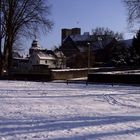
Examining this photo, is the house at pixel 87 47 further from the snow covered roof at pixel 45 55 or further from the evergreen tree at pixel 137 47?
the evergreen tree at pixel 137 47

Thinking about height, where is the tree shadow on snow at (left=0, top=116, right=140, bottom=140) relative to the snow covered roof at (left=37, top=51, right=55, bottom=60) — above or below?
below

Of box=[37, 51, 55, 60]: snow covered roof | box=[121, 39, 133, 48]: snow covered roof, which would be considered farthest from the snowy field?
box=[37, 51, 55, 60]: snow covered roof

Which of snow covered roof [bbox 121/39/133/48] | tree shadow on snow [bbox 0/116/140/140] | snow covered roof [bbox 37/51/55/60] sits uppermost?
snow covered roof [bbox 121/39/133/48]

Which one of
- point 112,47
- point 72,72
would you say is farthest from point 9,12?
point 112,47

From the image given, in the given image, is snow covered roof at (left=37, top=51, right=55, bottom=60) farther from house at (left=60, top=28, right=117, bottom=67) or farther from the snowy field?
the snowy field

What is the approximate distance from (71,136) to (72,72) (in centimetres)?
4088

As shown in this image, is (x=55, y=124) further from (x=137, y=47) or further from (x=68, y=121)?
(x=137, y=47)

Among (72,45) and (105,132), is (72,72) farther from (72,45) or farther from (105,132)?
(72,45)

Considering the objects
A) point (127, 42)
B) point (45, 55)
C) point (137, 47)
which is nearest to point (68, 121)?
point (137, 47)

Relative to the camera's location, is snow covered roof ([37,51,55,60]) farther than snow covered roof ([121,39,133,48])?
A: Yes

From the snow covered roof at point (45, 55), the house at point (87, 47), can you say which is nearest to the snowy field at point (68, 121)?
the house at point (87, 47)

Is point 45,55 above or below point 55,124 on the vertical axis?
above

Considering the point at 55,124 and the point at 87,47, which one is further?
the point at 87,47

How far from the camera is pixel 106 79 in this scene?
40938 mm
